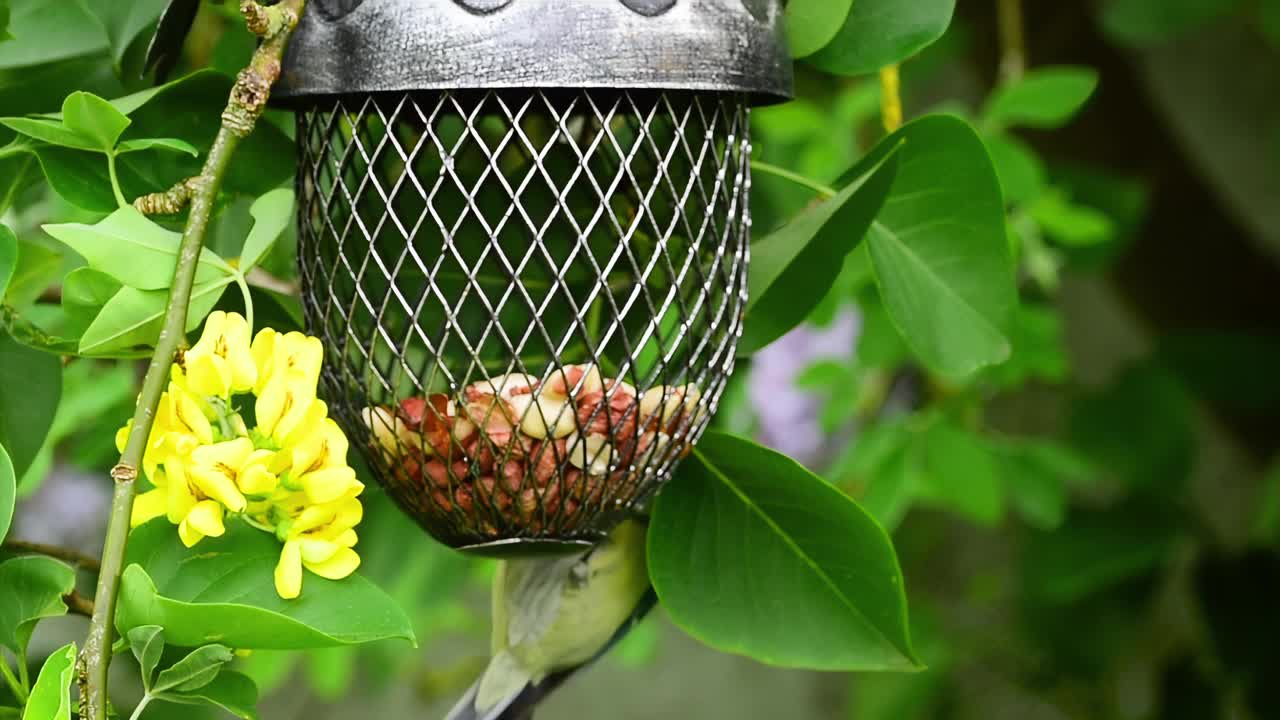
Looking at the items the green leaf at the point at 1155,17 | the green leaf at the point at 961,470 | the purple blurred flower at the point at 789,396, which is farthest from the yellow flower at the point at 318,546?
the green leaf at the point at 1155,17

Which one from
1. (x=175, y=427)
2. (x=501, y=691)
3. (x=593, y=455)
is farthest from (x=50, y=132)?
(x=501, y=691)

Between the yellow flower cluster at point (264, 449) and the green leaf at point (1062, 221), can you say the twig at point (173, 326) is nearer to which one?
the yellow flower cluster at point (264, 449)

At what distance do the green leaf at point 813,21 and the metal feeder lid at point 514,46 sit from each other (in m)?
0.10

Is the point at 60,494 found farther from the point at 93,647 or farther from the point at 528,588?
the point at 93,647

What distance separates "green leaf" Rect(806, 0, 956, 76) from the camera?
653mm

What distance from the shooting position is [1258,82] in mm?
2553

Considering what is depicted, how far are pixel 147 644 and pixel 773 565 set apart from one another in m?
0.28

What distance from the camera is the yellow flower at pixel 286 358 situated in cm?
51

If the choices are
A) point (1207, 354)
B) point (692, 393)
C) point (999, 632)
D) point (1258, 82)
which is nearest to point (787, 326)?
point (692, 393)

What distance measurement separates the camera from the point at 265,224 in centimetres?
56

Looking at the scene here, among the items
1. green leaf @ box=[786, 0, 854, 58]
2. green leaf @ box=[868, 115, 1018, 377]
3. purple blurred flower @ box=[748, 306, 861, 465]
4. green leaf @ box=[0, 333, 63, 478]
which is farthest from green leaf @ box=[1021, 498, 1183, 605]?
green leaf @ box=[0, 333, 63, 478]

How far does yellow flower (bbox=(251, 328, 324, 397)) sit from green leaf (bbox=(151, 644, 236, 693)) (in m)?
0.09

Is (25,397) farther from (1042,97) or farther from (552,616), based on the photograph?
(1042,97)

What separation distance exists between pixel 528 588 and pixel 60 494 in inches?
79.7
